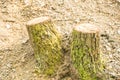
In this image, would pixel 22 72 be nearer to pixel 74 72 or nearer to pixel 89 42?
pixel 74 72

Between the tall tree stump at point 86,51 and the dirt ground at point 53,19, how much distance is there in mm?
223

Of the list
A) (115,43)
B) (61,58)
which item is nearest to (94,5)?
(115,43)

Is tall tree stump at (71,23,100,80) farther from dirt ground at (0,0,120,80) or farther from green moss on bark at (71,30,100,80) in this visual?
dirt ground at (0,0,120,80)

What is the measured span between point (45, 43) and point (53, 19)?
1.13 m

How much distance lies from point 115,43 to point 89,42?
84 centimetres

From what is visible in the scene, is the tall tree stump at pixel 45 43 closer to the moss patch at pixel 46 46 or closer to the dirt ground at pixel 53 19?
the moss patch at pixel 46 46

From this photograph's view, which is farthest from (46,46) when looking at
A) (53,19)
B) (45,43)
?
(53,19)

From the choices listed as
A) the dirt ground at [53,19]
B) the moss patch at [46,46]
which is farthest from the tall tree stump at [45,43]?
the dirt ground at [53,19]

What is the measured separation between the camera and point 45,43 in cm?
301

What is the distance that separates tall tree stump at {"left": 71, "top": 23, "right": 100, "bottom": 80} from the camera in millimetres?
2726

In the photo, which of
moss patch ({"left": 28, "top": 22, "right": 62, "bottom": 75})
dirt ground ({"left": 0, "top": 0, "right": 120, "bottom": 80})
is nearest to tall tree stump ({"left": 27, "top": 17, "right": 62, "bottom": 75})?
moss patch ({"left": 28, "top": 22, "right": 62, "bottom": 75})

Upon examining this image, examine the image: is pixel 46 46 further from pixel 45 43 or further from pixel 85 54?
pixel 85 54

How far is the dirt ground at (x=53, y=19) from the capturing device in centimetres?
326

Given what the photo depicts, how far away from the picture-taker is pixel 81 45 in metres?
2.79
